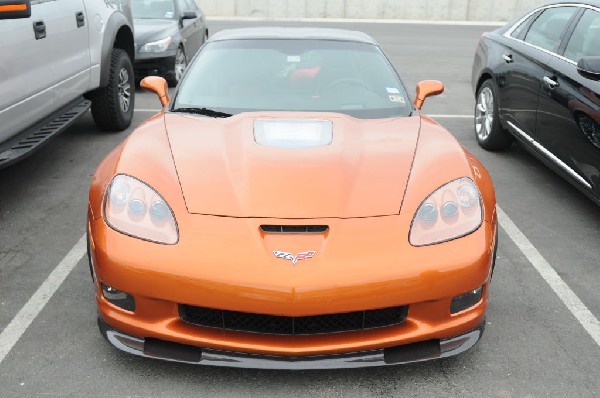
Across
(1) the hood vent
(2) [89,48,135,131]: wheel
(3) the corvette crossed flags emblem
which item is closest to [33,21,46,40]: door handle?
(2) [89,48,135,131]: wheel

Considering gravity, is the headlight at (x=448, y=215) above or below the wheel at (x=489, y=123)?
above

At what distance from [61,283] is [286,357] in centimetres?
167

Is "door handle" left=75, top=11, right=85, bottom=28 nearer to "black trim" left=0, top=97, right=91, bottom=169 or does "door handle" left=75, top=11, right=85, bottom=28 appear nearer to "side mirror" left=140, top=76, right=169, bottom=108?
"black trim" left=0, top=97, right=91, bottom=169

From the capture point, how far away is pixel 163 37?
9.69 metres

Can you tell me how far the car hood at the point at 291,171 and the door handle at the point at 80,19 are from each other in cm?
280

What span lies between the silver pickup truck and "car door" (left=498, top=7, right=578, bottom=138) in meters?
3.78

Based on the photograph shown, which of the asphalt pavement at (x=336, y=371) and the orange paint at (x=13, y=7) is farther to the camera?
the orange paint at (x=13, y=7)

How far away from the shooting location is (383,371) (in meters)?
2.94

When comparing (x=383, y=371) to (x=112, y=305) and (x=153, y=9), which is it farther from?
(x=153, y=9)

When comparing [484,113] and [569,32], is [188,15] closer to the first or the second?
[484,113]

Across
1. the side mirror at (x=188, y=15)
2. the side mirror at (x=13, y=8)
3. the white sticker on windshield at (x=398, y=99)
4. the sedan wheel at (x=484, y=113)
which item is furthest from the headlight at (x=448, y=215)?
the side mirror at (x=188, y=15)

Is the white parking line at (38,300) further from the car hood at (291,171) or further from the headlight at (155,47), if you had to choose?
the headlight at (155,47)

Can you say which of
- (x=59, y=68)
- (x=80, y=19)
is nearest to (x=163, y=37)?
(x=80, y=19)

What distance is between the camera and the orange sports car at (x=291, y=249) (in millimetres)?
2605
